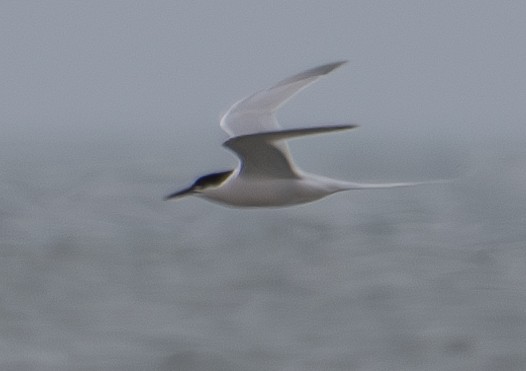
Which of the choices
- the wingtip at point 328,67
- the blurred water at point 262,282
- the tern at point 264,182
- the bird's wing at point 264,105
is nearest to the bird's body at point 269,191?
the tern at point 264,182

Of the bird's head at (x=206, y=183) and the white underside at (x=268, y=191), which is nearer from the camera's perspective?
the white underside at (x=268, y=191)

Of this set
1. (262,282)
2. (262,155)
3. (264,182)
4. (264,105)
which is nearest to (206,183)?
(264,182)

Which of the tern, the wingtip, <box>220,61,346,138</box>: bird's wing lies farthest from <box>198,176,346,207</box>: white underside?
the wingtip

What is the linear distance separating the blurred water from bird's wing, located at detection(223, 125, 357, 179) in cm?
836

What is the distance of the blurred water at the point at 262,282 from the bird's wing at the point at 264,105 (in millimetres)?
A: 7108

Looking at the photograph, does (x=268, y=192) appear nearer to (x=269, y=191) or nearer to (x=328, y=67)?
(x=269, y=191)

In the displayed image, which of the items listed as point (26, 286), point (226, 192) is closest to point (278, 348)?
point (26, 286)

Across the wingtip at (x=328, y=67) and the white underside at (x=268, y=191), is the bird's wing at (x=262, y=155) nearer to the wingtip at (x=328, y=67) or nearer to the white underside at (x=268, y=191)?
the white underside at (x=268, y=191)

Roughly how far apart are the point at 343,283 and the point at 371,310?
8.91 ft

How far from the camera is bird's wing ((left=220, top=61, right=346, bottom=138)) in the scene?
11812 millimetres

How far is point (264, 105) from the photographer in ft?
40.0

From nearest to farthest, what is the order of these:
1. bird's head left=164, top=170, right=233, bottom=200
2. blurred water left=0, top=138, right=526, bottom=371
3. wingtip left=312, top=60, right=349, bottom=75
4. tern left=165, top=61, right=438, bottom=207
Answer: tern left=165, top=61, right=438, bottom=207 < bird's head left=164, top=170, right=233, bottom=200 < wingtip left=312, top=60, right=349, bottom=75 < blurred water left=0, top=138, right=526, bottom=371

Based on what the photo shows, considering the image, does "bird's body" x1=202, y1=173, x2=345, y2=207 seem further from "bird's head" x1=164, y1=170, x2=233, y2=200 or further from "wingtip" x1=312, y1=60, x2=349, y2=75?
"wingtip" x1=312, y1=60, x2=349, y2=75

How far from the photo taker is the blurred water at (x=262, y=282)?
64.6 feet
